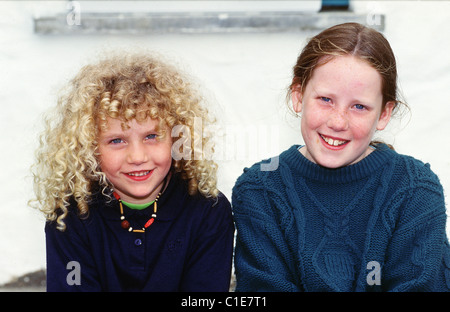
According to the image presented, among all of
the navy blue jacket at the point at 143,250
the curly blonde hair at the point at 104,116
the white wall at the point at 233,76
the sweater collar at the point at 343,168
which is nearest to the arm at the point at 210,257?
the navy blue jacket at the point at 143,250

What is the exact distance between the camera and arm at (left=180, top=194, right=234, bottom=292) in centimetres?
222

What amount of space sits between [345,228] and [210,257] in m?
0.51

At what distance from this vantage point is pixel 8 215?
10.5ft

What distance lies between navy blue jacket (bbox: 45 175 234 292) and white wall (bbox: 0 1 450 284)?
0.96m

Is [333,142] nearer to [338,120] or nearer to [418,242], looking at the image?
[338,120]

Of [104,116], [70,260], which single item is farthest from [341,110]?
[70,260]

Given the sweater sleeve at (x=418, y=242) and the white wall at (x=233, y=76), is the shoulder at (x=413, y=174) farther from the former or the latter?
the white wall at (x=233, y=76)

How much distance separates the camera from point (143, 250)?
7.14ft

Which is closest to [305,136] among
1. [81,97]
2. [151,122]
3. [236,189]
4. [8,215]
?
[236,189]

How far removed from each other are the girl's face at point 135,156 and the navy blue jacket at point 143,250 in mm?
106

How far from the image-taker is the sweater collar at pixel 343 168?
2189 millimetres

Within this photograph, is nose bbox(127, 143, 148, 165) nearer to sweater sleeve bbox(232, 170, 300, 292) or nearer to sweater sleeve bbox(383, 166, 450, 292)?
sweater sleeve bbox(232, 170, 300, 292)
